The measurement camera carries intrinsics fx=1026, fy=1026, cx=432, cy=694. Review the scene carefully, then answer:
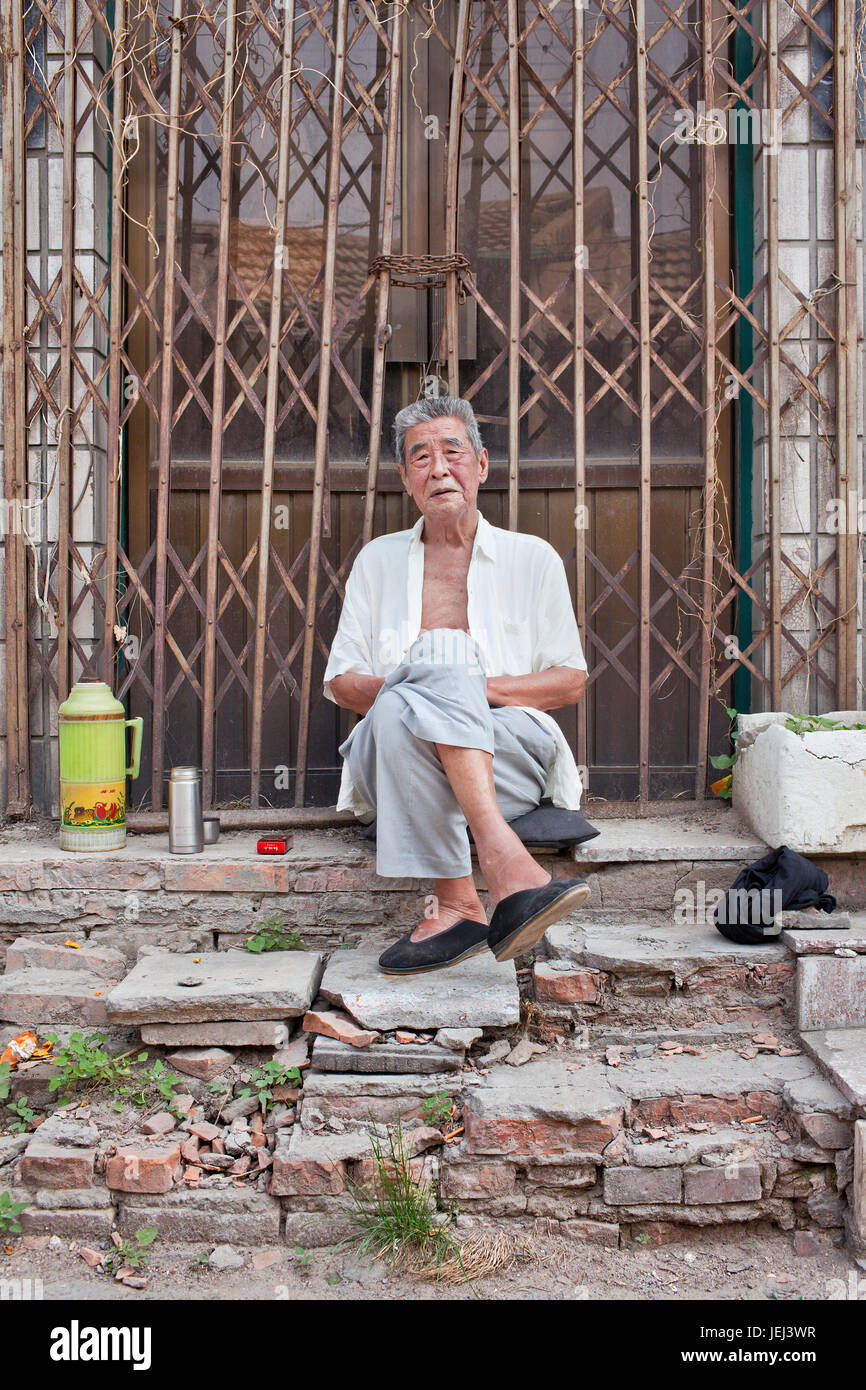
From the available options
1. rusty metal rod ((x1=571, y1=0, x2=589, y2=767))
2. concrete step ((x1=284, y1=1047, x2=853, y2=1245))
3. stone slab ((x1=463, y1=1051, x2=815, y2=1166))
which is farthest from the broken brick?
rusty metal rod ((x1=571, y1=0, x2=589, y2=767))

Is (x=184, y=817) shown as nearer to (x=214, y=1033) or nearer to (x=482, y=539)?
(x=214, y=1033)

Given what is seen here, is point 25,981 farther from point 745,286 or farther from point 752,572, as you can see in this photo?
point 745,286

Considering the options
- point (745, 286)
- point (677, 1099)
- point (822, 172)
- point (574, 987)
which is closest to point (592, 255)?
point (745, 286)

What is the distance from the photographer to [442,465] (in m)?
3.35

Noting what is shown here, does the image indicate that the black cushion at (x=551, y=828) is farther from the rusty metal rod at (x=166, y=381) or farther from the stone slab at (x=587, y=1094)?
the rusty metal rod at (x=166, y=381)

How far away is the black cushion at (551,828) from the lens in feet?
10.6

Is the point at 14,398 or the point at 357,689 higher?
the point at 14,398

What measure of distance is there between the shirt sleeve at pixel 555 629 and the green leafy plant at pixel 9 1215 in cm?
216

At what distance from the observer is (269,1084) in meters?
2.79

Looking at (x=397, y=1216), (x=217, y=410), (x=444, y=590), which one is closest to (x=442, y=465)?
(x=444, y=590)

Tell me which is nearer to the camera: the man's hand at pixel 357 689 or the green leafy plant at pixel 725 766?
the man's hand at pixel 357 689

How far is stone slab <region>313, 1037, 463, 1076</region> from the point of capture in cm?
271

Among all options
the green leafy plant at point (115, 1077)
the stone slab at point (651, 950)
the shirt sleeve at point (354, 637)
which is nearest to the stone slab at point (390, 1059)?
the green leafy plant at point (115, 1077)

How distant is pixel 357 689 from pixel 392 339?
1.62 metres
